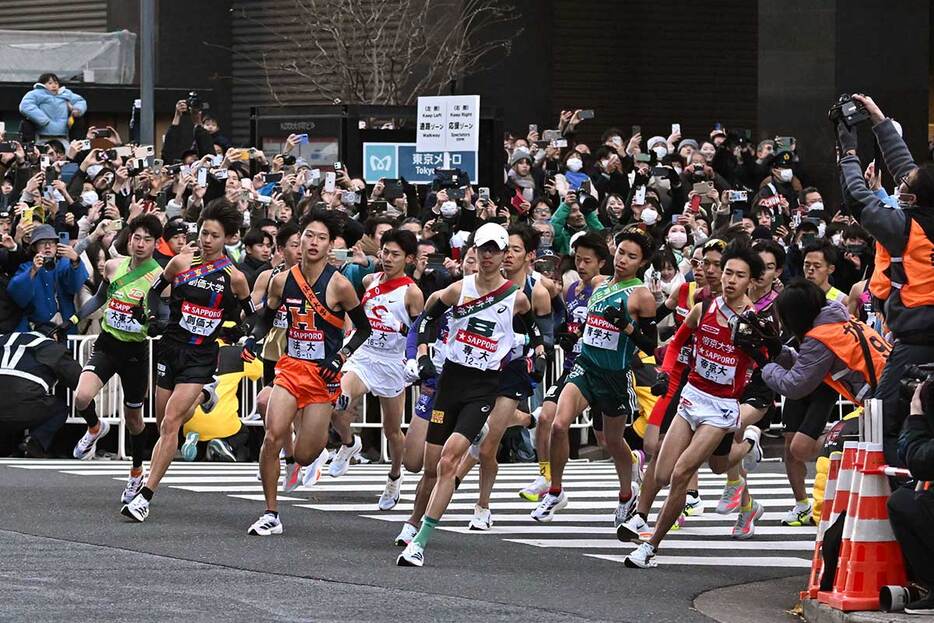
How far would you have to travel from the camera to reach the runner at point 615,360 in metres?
13.8

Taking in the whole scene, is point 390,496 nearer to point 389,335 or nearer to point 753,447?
point 389,335

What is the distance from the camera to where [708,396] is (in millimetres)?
12289

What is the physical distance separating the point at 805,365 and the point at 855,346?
340 millimetres

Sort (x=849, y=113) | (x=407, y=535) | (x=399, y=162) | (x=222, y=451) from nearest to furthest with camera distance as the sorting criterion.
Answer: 1. (x=849, y=113)
2. (x=407, y=535)
3. (x=222, y=451)
4. (x=399, y=162)

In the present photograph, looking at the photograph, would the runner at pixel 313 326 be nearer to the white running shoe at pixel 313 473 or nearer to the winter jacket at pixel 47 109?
the white running shoe at pixel 313 473

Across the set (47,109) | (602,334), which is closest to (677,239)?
(602,334)

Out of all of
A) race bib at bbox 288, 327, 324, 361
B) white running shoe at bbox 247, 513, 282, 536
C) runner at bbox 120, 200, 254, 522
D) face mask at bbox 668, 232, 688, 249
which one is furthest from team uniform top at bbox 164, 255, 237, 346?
face mask at bbox 668, 232, 688, 249

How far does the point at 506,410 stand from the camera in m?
12.8

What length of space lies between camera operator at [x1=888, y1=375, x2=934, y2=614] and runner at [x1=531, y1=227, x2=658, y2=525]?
3895 millimetres

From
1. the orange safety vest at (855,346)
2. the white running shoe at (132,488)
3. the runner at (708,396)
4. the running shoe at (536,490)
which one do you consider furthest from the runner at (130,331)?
the orange safety vest at (855,346)

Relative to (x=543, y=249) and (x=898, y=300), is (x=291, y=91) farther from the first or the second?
(x=898, y=300)

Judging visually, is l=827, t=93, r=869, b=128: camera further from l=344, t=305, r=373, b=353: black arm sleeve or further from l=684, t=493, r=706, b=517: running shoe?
l=684, t=493, r=706, b=517: running shoe

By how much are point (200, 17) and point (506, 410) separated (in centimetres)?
2843

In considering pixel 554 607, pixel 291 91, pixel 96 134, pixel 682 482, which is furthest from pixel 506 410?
pixel 291 91
